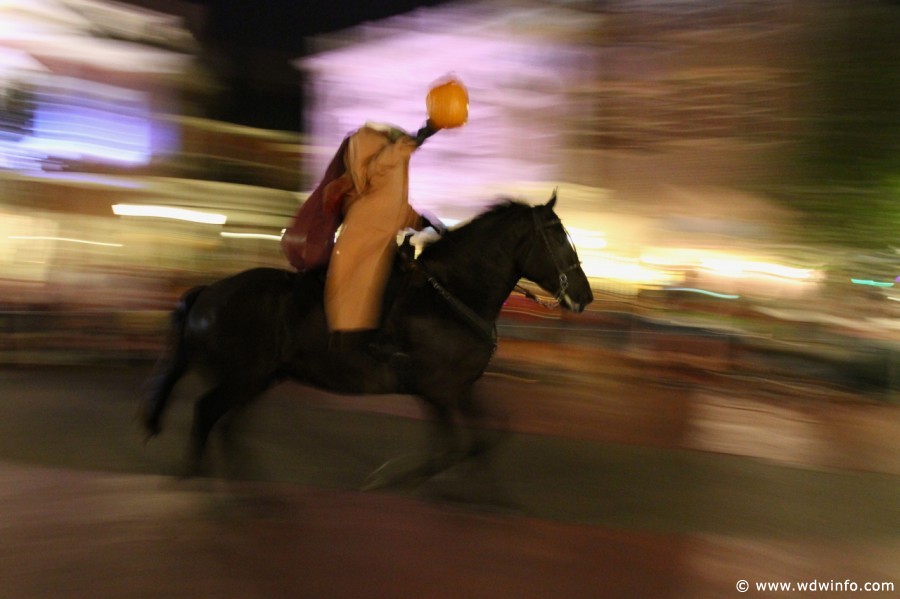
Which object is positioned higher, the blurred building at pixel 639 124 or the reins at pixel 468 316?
the blurred building at pixel 639 124

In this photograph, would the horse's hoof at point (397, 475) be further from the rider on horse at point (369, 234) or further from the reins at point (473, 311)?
the reins at point (473, 311)

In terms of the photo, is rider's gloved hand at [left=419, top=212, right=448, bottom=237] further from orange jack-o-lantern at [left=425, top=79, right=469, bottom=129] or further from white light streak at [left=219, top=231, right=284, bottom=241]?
white light streak at [left=219, top=231, right=284, bottom=241]

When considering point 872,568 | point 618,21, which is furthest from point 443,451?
point 618,21

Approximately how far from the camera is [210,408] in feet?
15.8

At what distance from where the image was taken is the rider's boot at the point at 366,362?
4.74 m

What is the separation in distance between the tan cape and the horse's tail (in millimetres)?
1060

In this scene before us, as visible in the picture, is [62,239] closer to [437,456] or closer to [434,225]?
[434,225]

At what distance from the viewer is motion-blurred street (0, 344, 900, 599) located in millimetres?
3775

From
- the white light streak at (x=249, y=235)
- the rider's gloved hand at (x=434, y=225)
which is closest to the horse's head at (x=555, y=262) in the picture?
the rider's gloved hand at (x=434, y=225)

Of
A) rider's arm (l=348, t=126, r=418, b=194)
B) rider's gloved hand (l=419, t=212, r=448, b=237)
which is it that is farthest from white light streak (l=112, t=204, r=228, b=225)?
rider's arm (l=348, t=126, r=418, b=194)

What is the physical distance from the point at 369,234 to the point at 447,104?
963 mm

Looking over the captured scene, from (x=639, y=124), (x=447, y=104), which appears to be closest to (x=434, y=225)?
(x=447, y=104)

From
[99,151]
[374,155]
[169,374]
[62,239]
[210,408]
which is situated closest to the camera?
[374,155]

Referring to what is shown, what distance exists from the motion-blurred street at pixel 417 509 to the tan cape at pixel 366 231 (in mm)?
1181
